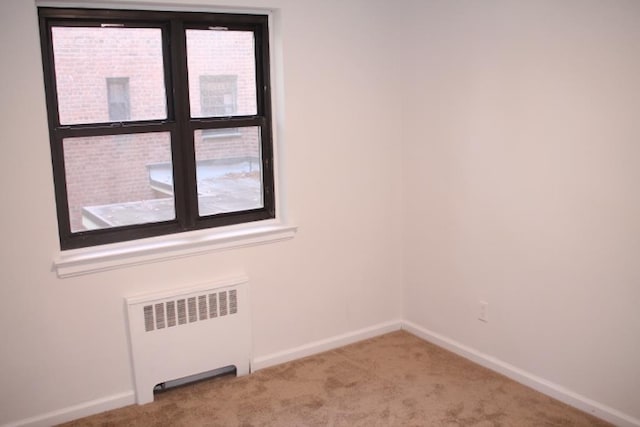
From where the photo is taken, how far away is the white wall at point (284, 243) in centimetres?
297

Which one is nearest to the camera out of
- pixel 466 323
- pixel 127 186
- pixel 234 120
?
pixel 127 186

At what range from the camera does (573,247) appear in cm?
317

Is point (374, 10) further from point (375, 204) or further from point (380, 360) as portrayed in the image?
point (380, 360)

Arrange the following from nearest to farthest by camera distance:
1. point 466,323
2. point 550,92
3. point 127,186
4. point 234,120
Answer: point 550,92 → point 127,186 → point 234,120 → point 466,323

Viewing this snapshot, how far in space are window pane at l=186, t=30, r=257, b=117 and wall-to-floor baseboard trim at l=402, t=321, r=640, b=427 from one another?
1.88 metres

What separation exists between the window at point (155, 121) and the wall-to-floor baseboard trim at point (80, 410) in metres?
0.85

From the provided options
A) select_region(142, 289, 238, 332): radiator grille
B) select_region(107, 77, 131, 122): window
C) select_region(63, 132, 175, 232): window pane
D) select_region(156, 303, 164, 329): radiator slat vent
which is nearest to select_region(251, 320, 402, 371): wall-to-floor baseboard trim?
select_region(142, 289, 238, 332): radiator grille

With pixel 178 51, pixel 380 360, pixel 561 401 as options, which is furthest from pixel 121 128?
pixel 561 401

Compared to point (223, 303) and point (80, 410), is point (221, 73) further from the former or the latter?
point (80, 410)

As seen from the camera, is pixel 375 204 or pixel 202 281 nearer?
pixel 202 281

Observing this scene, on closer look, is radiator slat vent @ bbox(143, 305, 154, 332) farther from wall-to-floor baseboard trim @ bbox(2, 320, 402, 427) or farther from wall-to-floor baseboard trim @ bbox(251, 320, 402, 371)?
wall-to-floor baseboard trim @ bbox(251, 320, 402, 371)

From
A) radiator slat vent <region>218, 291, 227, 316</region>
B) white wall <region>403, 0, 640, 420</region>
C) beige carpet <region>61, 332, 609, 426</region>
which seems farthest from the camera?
radiator slat vent <region>218, 291, 227, 316</region>

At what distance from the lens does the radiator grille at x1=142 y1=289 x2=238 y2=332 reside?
3355 millimetres

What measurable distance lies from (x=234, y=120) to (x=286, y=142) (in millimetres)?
332
